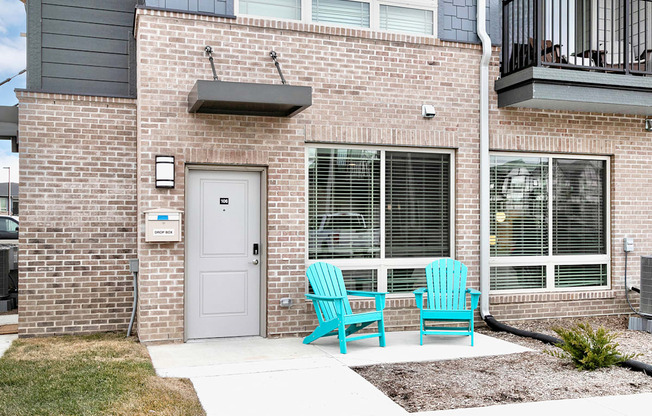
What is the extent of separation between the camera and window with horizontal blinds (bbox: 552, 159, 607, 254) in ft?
29.5

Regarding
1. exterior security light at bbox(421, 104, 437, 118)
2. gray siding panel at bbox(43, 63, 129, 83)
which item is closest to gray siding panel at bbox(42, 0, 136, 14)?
gray siding panel at bbox(43, 63, 129, 83)

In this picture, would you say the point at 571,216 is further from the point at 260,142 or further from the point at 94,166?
the point at 94,166

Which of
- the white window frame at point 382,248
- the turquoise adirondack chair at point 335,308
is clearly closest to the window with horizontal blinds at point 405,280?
the white window frame at point 382,248

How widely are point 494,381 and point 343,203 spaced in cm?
309

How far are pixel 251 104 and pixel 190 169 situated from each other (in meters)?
1.14

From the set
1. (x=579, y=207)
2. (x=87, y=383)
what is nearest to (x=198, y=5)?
(x=87, y=383)

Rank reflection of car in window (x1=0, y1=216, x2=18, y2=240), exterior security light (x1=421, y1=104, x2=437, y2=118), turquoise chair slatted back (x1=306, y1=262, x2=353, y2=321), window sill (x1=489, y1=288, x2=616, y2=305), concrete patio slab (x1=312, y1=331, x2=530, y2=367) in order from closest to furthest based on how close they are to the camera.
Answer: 1. concrete patio slab (x1=312, y1=331, x2=530, y2=367)
2. turquoise chair slatted back (x1=306, y1=262, x2=353, y2=321)
3. exterior security light (x1=421, y1=104, x2=437, y2=118)
4. window sill (x1=489, y1=288, x2=616, y2=305)
5. reflection of car in window (x1=0, y1=216, x2=18, y2=240)

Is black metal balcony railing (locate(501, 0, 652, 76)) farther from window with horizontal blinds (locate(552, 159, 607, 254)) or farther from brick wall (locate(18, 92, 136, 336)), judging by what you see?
brick wall (locate(18, 92, 136, 336))

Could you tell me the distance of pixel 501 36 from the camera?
28.9ft

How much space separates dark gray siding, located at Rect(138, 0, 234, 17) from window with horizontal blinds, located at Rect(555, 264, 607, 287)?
5663 millimetres

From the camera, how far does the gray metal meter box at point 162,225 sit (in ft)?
23.0

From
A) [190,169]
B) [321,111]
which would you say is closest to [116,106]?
[190,169]

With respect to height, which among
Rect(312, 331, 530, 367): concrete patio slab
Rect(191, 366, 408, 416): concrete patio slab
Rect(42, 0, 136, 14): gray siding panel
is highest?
Rect(42, 0, 136, 14): gray siding panel

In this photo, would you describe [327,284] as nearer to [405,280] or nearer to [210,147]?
[405,280]
